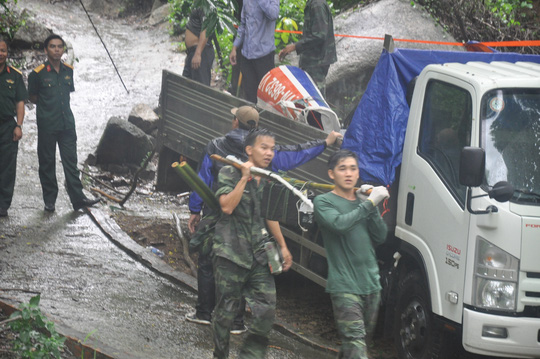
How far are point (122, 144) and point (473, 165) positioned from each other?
23.8 feet

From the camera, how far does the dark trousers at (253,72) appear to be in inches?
361

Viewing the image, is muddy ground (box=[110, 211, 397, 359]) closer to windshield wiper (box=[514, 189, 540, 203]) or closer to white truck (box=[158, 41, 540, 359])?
white truck (box=[158, 41, 540, 359])

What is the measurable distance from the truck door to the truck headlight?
0.47 feet

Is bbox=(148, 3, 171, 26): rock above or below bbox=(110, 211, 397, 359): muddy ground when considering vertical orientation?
above

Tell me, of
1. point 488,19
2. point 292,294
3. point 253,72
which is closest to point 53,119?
point 253,72

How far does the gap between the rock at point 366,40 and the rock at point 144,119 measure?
113 inches

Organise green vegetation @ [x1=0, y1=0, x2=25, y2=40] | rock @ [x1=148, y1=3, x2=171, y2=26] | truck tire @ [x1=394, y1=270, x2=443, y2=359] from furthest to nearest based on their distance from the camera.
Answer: rock @ [x1=148, y1=3, x2=171, y2=26] → green vegetation @ [x1=0, y1=0, x2=25, y2=40] → truck tire @ [x1=394, y1=270, x2=443, y2=359]

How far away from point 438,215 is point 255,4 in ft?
15.1

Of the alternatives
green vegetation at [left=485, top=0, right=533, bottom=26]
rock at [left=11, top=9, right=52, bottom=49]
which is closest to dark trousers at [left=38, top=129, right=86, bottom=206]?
rock at [left=11, top=9, right=52, bottom=49]

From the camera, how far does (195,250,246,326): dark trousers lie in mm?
6176

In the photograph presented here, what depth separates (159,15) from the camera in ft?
65.8

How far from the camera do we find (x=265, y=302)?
15.9 feet

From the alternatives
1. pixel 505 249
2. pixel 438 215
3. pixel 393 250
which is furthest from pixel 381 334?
pixel 505 249

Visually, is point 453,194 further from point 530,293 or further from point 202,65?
point 202,65
